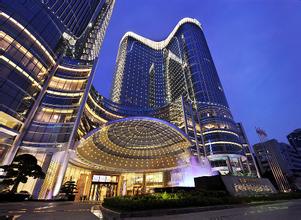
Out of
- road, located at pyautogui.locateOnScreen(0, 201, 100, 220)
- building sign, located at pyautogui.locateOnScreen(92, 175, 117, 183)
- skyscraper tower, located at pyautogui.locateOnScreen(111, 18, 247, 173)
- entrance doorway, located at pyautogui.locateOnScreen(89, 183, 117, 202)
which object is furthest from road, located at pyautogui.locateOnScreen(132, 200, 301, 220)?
skyscraper tower, located at pyautogui.locateOnScreen(111, 18, 247, 173)

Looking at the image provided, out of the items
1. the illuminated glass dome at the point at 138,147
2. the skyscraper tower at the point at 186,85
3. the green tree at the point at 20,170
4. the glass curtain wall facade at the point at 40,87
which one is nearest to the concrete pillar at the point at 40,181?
the glass curtain wall facade at the point at 40,87

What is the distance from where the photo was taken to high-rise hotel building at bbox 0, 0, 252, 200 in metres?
29.1

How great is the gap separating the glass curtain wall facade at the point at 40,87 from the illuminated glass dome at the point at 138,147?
6.86 metres

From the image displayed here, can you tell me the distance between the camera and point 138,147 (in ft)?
162

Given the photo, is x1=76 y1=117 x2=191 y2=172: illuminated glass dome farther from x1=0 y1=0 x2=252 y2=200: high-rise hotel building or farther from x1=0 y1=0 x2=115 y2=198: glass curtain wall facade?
x1=0 y1=0 x2=115 y2=198: glass curtain wall facade

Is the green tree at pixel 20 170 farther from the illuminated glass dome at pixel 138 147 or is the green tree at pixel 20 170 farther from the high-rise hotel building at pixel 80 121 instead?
the illuminated glass dome at pixel 138 147

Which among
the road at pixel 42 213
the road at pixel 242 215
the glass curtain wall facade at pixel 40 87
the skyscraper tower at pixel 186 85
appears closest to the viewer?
the road at pixel 42 213

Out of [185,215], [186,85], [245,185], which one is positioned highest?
[186,85]

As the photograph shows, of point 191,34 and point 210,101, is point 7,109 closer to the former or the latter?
point 210,101

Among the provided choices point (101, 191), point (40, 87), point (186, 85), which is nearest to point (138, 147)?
point (101, 191)

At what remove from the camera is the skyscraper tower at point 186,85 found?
234 ft

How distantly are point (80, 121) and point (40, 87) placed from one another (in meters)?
11.7

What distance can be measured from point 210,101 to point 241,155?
3047 centimetres

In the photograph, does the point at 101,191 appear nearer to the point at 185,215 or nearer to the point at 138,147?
the point at 138,147
